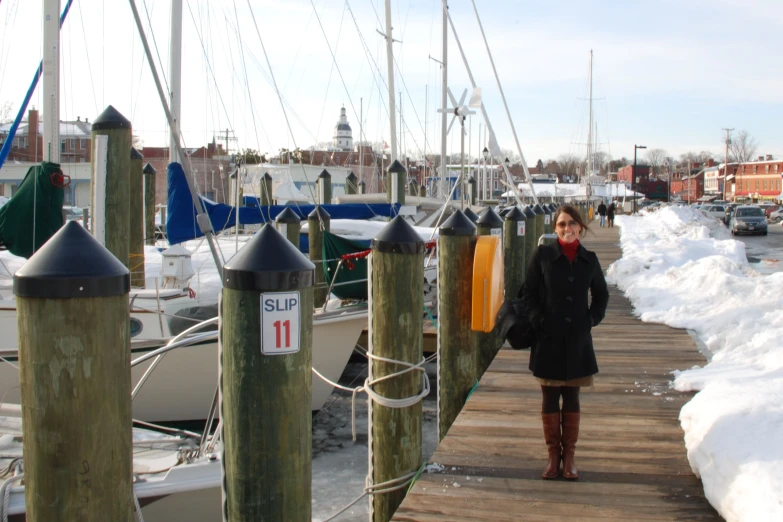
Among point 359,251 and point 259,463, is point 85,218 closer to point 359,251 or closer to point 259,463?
point 359,251

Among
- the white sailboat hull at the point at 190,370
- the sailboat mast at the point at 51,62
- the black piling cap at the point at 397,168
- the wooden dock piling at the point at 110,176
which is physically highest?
the sailboat mast at the point at 51,62

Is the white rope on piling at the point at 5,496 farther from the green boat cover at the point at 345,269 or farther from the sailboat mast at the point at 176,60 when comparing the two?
the sailboat mast at the point at 176,60

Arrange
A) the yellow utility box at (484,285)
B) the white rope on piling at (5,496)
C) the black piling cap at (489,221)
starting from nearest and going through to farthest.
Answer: the white rope on piling at (5,496), the yellow utility box at (484,285), the black piling cap at (489,221)

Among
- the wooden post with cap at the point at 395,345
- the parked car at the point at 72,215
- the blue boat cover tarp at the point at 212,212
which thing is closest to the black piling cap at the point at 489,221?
the blue boat cover tarp at the point at 212,212

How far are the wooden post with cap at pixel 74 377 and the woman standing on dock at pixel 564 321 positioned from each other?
250 cm

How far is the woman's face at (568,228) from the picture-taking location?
4.26 meters

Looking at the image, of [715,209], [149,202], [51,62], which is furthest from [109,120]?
[715,209]

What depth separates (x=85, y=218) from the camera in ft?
29.2

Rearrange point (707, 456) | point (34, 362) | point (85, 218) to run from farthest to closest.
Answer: point (85, 218) → point (707, 456) → point (34, 362)

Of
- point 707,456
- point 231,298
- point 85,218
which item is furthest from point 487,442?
point 85,218

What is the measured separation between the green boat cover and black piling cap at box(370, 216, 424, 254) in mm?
4108

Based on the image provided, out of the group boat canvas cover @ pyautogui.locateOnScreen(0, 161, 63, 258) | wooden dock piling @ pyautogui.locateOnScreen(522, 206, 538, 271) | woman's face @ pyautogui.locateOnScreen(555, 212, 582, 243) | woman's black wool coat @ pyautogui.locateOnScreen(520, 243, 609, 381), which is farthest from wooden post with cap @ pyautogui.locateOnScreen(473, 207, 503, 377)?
boat canvas cover @ pyautogui.locateOnScreen(0, 161, 63, 258)

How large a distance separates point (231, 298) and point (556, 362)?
2143mm

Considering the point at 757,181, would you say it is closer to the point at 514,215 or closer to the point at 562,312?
the point at 514,215
